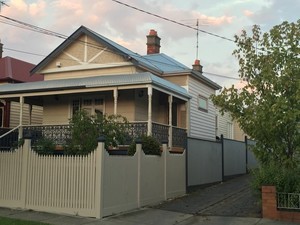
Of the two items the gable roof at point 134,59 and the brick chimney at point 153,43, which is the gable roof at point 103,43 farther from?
the brick chimney at point 153,43

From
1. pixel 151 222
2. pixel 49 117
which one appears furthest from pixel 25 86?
pixel 151 222

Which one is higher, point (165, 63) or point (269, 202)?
point (165, 63)

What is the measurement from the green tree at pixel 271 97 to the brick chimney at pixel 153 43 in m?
13.4

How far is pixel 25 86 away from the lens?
63.7ft

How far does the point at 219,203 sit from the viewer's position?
14359 millimetres

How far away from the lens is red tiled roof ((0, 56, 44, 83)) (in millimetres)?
24109

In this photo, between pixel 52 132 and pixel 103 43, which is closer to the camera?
pixel 52 132

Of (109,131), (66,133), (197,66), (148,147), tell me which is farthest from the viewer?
(197,66)

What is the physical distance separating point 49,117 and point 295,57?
13294 millimetres

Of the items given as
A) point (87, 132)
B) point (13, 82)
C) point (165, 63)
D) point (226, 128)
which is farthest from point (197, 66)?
point (87, 132)

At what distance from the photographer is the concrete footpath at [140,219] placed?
10805 mm

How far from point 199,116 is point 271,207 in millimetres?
11877

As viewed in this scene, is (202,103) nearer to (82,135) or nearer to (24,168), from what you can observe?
(82,135)

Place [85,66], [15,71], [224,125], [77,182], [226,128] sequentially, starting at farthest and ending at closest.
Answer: [226,128] < [224,125] < [15,71] < [85,66] < [77,182]
